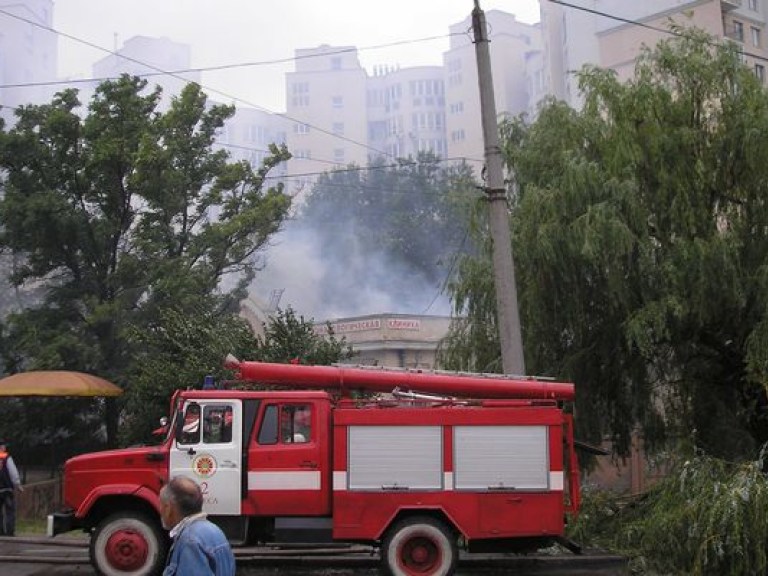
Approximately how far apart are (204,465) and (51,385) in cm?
926

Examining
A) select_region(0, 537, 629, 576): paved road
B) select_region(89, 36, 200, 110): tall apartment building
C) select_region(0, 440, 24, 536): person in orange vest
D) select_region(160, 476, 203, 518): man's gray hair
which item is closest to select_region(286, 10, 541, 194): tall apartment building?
select_region(89, 36, 200, 110): tall apartment building

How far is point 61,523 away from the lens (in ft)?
31.9

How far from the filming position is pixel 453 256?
1516cm

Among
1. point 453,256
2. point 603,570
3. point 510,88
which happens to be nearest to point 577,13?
point 510,88

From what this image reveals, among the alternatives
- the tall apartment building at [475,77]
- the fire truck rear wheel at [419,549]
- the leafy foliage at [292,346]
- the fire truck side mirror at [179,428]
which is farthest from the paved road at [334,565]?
the tall apartment building at [475,77]

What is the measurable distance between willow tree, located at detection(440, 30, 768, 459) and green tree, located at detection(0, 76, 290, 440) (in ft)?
31.0

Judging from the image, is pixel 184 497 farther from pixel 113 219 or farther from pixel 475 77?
pixel 475 77

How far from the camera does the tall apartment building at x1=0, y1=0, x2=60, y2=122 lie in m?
50.3

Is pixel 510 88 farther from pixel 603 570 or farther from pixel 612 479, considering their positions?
pixel 603 570

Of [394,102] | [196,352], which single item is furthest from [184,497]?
[394,102]

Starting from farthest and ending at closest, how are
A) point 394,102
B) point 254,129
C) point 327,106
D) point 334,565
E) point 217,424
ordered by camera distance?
point 394,102 < point 254,129 < point 327,106 < point 334,565 < point 217,424

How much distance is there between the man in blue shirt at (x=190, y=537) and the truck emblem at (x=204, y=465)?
580 centimetres

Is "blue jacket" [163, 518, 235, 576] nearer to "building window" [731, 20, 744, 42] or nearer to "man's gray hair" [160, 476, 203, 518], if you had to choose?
"man's gray hair" [160, 476, 203, 518]

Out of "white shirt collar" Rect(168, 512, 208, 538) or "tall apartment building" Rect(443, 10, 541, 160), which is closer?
"white shirt collar" Rect(168, 512, 208, 538)
